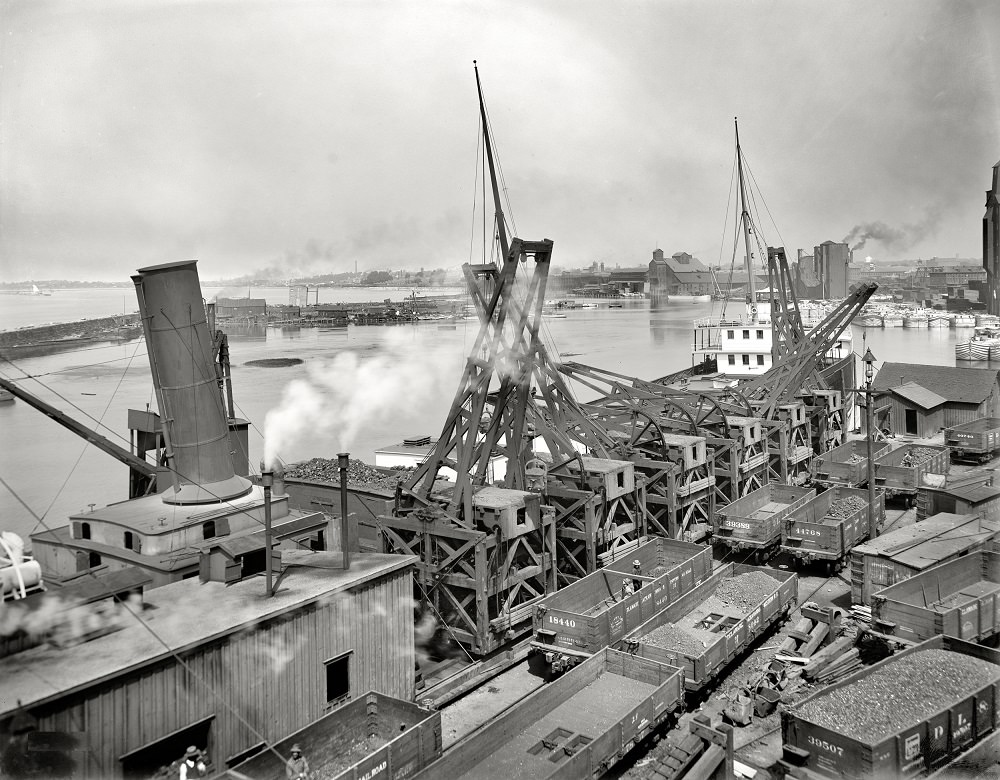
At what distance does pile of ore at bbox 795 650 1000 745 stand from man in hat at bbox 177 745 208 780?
6.41 metres

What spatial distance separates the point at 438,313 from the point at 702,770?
4538 centimetres

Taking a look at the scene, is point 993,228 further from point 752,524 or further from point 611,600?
point 611,600

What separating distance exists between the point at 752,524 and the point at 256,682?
11.4 metres

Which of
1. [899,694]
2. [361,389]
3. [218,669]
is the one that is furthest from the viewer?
[361,389]

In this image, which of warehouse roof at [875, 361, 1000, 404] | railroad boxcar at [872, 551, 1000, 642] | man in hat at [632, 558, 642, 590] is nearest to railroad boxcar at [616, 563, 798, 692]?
man in hat at [632, 558, 642, 590]

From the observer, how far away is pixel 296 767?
24.0ft

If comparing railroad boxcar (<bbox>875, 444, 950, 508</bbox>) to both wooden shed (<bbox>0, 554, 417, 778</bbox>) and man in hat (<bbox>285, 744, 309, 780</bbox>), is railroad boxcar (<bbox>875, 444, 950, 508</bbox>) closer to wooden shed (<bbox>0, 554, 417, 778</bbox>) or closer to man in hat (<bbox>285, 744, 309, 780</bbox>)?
wooden shed (<bbox>0, 554, 417, 778</bbox>)

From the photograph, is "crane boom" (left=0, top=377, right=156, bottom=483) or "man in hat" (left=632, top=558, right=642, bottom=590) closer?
"crane boom" (left=0, top=377, right=156, bottom=483)

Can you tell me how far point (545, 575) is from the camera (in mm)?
13406

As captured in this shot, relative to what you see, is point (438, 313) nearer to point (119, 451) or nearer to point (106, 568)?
point (119, 451)

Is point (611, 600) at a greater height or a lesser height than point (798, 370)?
lesser

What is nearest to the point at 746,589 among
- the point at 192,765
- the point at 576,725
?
the point at 576,725

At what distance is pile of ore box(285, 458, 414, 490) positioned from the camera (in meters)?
19.0

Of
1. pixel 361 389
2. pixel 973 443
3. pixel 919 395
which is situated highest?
pixel 361 389
